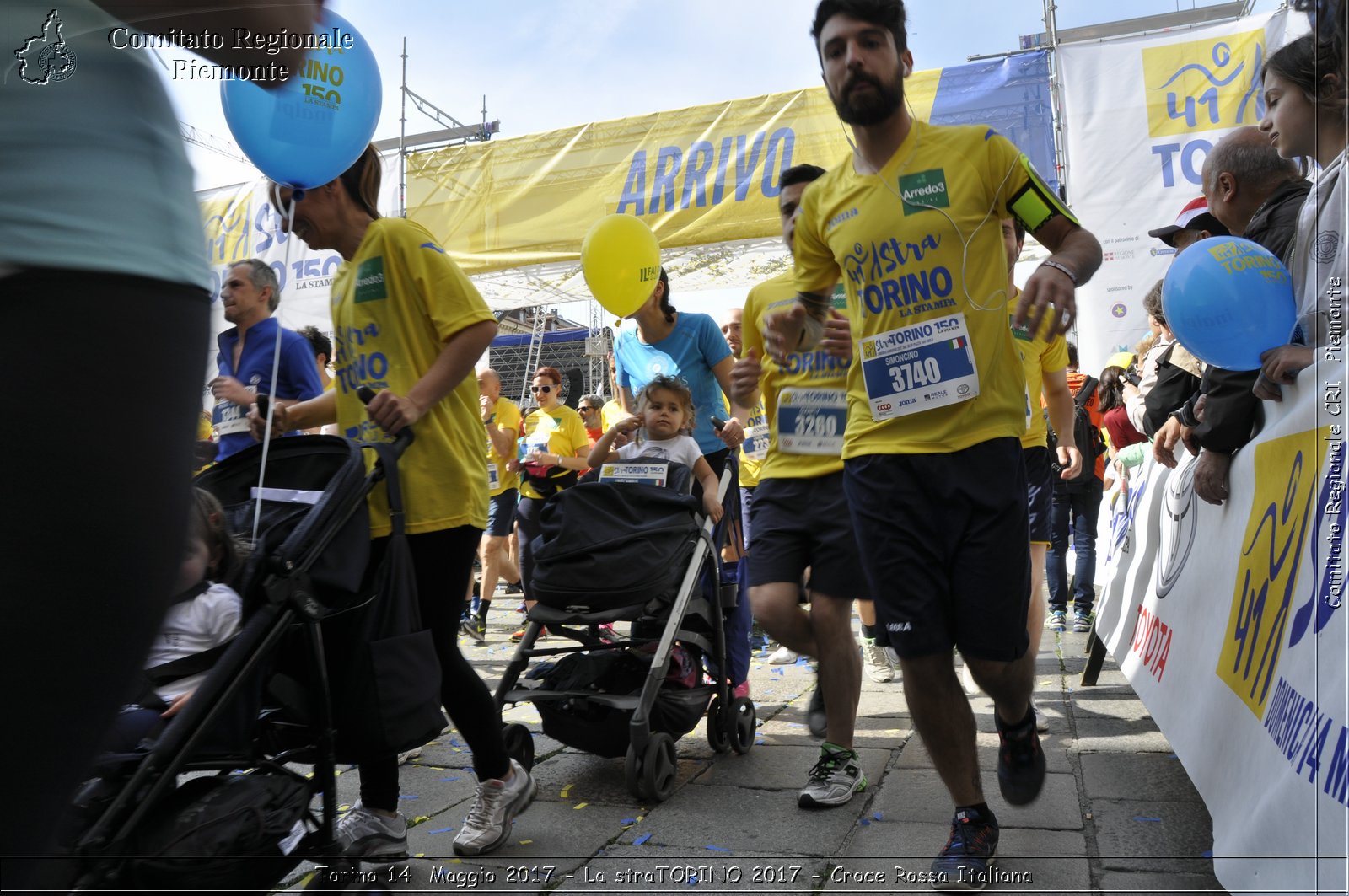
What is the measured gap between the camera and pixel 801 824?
9.99 ft

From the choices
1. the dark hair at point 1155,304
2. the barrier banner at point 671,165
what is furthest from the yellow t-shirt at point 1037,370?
the barrier banner at point 671,165

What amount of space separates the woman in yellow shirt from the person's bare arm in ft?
20.7

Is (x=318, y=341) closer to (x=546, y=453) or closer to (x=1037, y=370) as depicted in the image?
(x=546, y=453)

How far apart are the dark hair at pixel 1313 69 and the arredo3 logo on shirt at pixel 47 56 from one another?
240cm

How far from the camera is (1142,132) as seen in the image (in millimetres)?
7770

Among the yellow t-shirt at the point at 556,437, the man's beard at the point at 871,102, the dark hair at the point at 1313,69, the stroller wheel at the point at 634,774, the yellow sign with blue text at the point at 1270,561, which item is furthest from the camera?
the yellow t-shirt at the point at 556,437

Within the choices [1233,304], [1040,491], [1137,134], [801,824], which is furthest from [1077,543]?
[1233,304]

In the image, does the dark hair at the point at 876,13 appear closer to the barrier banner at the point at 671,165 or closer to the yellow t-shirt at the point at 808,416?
the yellow t-shirt at the point at 808,416

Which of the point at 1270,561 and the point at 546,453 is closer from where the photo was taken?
the point at 1270,561

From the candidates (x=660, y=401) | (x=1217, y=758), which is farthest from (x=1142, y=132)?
(x=1217, y=758)

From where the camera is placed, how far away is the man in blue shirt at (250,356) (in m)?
4.15

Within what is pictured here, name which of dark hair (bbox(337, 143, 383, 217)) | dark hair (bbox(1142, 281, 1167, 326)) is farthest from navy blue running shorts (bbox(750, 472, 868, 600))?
dark hair (bbox(1142, 281, 1167, 326))

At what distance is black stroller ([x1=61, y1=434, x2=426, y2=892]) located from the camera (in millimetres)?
1937

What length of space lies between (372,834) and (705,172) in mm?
6989
